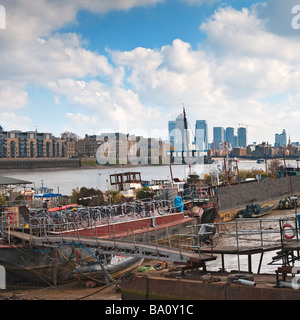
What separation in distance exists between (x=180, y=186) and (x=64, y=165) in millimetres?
128439

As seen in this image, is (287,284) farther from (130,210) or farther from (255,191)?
(255,191)

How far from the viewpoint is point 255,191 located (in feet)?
154

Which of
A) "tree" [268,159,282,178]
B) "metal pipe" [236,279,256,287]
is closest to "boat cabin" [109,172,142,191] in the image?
"metal pipe" [236,279,256,287]

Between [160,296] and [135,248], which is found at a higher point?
[135,248]

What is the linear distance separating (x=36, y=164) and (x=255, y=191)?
135 m

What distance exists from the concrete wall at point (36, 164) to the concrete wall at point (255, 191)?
418 ft

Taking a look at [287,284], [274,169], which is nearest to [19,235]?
[287,284]

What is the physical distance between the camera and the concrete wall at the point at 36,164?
167 metres

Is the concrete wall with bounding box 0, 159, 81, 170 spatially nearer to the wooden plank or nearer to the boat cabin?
the boat cabin

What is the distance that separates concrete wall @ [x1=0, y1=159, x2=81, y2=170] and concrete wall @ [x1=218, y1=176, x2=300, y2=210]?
127 m

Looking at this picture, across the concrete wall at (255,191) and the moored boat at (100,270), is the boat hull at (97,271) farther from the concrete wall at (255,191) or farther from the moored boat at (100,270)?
the concrete wall at (255,191)

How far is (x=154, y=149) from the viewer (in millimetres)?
169875

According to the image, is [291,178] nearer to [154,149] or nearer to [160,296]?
[160,296]
